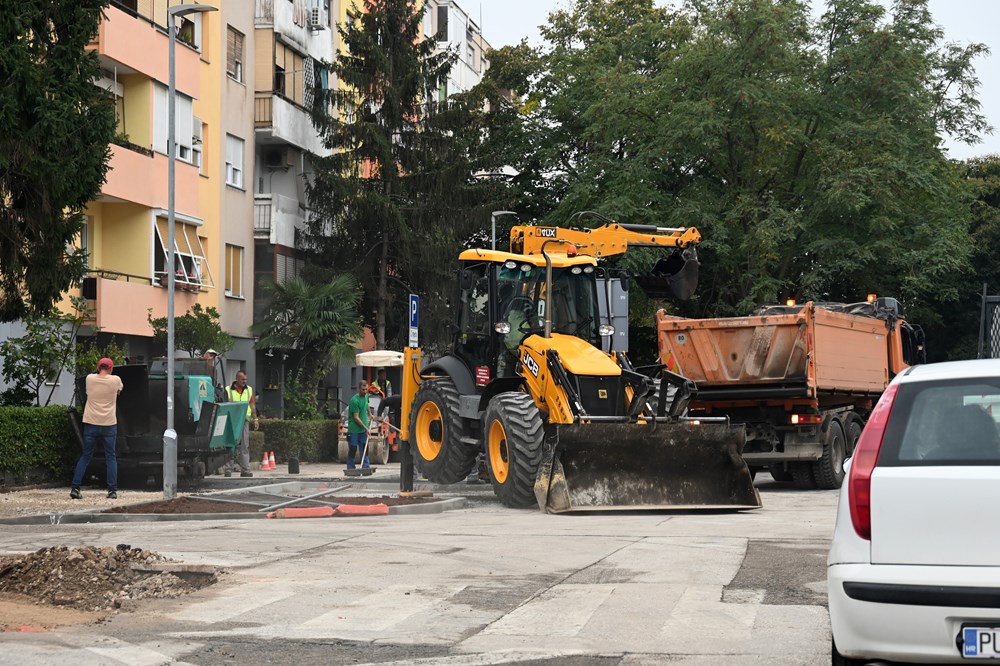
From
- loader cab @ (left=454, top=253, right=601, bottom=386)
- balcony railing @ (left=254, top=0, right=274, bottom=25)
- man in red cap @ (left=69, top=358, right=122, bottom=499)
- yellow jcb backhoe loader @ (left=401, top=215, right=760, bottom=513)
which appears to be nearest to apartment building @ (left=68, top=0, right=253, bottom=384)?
balcony railing @ (left=254, top=0, right=274, bottom=25)

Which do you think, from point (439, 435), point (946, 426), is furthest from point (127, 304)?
point (946, 426)

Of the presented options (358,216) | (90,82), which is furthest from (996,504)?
(358,216)

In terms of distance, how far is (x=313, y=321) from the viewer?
39594mm

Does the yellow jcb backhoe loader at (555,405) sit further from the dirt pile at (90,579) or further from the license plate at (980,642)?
the license plate at (980,642)

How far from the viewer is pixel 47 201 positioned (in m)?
21.2

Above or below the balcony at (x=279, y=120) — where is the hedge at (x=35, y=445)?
below

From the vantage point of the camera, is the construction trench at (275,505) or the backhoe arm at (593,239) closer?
the construction trench at (275,505)

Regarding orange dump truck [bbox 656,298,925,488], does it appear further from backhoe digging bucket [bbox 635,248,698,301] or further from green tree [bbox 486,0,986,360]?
green tree [bbox 486,0,986,360]

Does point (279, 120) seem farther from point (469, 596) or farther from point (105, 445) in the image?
point (469, 596)

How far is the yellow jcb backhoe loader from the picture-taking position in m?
17.7

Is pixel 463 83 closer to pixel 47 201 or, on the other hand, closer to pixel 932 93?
pixel 932 93

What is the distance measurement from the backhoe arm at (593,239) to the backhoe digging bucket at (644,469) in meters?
3.85

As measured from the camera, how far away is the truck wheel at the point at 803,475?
23266 mm

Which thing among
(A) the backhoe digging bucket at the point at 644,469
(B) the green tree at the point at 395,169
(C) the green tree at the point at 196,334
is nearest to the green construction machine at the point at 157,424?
(A) the backhoe digging bucket at the point at 644,469
